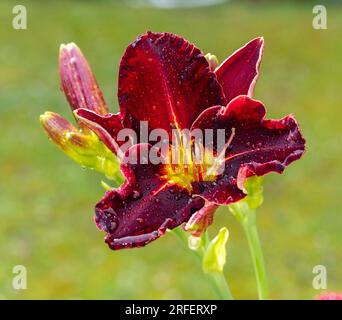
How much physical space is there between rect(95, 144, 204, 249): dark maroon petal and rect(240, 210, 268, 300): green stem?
0.24m

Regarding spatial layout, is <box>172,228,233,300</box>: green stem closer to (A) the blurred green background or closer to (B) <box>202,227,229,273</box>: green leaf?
(B) <box>202,227,229,273</box>: green leaf

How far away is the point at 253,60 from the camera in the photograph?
0.86m

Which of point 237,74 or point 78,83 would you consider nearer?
point 237,74

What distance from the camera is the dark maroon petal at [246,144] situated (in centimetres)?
77

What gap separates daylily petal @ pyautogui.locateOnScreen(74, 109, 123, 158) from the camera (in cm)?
80

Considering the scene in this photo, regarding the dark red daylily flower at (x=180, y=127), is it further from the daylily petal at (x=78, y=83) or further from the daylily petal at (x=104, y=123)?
the daylily petal at (x=78, y=83)

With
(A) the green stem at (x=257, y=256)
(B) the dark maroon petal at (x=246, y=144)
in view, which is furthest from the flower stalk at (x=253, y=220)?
(B) the dark maroon petal at (x=246, y=144)

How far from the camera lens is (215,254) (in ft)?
3.22

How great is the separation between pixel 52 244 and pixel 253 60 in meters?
4.30

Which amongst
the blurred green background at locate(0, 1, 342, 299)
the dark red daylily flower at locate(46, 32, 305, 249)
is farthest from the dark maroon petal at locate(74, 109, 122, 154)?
the blurred green background at locate(0, 1, 342, 299)

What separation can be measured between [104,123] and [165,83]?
0.26 ft

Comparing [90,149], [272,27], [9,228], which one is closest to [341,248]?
[9,228]

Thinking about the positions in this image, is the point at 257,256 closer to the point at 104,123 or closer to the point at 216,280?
the point at 216,280

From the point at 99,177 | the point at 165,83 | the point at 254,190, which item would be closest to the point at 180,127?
the point at 165,83
